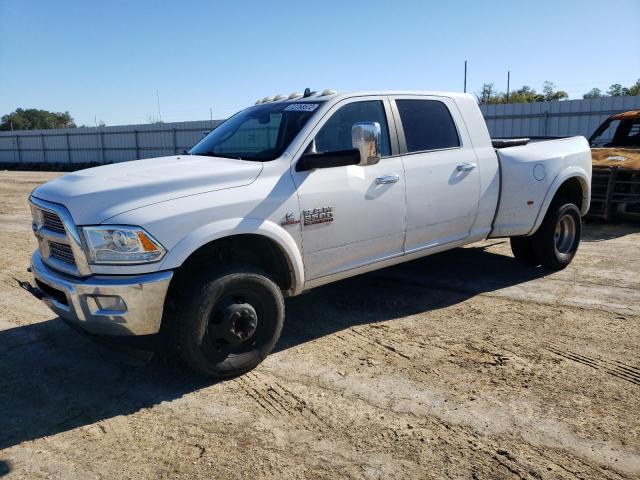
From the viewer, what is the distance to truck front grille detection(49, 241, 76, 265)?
11.8 feet

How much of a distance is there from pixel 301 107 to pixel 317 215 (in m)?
0.99

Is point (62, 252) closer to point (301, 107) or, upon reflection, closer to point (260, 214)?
point (260, 214)

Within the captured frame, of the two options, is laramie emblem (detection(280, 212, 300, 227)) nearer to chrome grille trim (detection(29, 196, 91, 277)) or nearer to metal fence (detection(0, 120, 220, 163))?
chrome grille trim (detection(29, 196, 91, 277))

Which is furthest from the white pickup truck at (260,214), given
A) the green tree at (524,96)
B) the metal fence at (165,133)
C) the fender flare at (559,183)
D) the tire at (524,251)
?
the green tree at (524,96)

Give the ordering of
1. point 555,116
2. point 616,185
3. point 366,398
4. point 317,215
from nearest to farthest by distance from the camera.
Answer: point 366,398 → point 317,215 → point 616,185 → point 555,116

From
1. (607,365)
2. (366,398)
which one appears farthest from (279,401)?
(607,365)

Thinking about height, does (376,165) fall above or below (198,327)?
above

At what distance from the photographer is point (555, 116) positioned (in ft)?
63.7

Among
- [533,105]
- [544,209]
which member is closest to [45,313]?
[544,209]

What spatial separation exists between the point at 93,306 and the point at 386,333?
2.36 m

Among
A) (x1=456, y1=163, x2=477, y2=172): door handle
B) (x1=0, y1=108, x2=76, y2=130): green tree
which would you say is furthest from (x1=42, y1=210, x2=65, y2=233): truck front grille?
(x1=0, y1=108, x2=76, y2=130): green tree

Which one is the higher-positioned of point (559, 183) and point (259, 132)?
point (259, 132)

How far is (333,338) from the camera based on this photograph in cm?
456

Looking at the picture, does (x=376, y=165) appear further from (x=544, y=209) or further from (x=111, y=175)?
(x=544, y=209)
